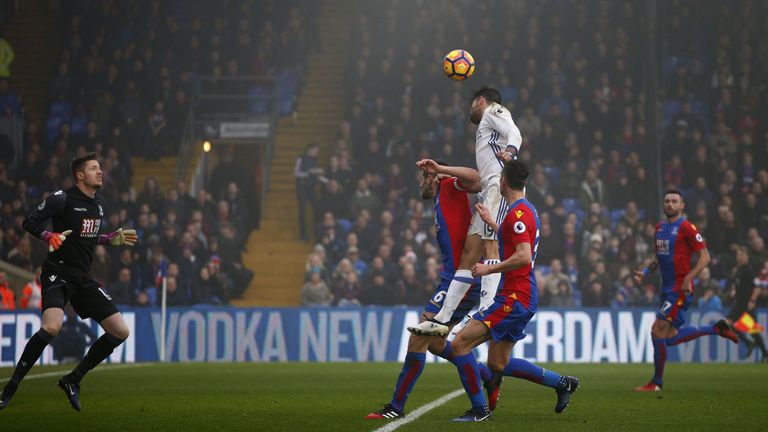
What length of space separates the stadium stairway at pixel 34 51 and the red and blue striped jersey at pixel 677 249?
Result: 19029 mm

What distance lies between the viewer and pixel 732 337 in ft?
48.2

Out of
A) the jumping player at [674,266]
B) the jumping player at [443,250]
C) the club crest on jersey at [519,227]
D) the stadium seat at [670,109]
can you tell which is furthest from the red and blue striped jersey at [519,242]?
the stadium seat at [670,109]

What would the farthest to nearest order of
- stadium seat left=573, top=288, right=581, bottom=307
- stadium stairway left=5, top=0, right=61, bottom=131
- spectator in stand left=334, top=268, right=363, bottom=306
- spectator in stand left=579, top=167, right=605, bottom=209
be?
Result: stadium stairway left=5, top=0, right=61, bottom=131, spectator in stand left=579, top=167, right=605, bottom=209, stadium seat left=573, top=288, right=581, bottom=307, spectator in stand left=334, top=268, right=363, bottom=306

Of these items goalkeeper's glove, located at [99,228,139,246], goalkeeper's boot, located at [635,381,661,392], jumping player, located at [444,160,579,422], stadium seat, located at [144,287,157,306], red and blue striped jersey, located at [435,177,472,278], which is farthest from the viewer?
stadium seat, located at [144,287,157,306]

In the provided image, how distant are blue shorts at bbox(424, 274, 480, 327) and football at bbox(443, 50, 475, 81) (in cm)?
227

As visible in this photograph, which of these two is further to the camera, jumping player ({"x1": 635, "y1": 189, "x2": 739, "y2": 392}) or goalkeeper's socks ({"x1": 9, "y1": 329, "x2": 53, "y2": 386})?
jumping player ({"x1": 635, "y1": 189, "x2": 739, "y2": 392})

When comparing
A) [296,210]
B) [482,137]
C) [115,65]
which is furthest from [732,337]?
[115,65]

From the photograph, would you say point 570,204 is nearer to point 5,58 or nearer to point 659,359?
point 659,359

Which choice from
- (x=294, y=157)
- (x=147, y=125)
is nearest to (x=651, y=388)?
(x=294, y=157)

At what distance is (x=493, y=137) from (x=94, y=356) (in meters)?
4.01

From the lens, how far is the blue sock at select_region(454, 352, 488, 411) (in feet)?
30.5

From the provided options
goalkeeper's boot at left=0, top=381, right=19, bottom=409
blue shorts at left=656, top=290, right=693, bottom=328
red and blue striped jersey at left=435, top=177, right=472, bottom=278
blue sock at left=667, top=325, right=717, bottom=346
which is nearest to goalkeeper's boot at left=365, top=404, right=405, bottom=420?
red and blue striped jersey at left=435, top=177, right=472, bottom=278

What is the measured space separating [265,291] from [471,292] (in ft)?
53.6

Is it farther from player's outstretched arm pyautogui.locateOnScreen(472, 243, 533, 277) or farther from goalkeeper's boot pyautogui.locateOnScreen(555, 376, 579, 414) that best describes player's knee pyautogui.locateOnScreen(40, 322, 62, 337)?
goalkeeper's boot pyautogui.locateOnScreen(555, 376, 579, 414)
